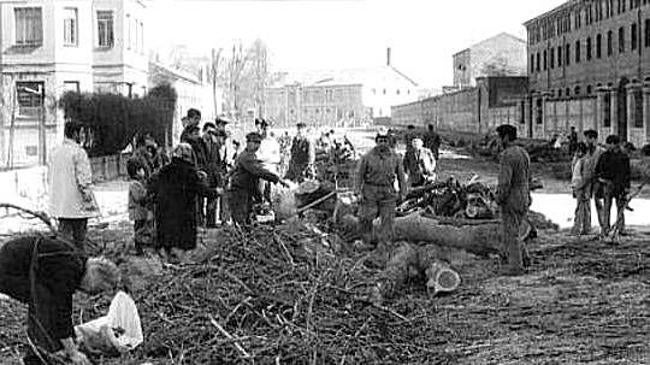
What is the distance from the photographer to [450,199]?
17.5 meters

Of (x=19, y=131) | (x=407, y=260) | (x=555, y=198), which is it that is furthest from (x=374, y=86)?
(x=407, y=260)

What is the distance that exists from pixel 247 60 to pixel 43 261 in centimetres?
10231

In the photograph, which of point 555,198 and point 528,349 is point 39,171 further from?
point 528,349

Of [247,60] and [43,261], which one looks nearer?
[43,261]

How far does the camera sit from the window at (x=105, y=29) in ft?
179

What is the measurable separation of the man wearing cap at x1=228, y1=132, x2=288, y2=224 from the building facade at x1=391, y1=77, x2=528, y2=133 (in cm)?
5379

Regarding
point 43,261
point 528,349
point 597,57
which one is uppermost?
point 597,57

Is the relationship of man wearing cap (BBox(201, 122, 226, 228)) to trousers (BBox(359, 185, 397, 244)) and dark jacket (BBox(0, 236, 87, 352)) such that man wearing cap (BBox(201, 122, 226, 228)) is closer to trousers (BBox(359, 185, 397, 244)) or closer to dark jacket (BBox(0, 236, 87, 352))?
trousers (BBox(359, 185, 397, 244))

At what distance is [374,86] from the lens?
557 feet

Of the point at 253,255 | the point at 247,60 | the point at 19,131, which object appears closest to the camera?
the point at 253,255

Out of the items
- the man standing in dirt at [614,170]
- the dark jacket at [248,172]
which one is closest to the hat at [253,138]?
the dark jacket at [248,172]

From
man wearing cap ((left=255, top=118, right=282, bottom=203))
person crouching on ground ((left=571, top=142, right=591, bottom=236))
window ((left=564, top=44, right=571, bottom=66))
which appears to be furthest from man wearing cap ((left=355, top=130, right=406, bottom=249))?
window ((left=564, top=44, right=571, bottom=66))

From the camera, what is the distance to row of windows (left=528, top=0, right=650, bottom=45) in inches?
2530

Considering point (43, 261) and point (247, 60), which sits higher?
point (247, 60)
